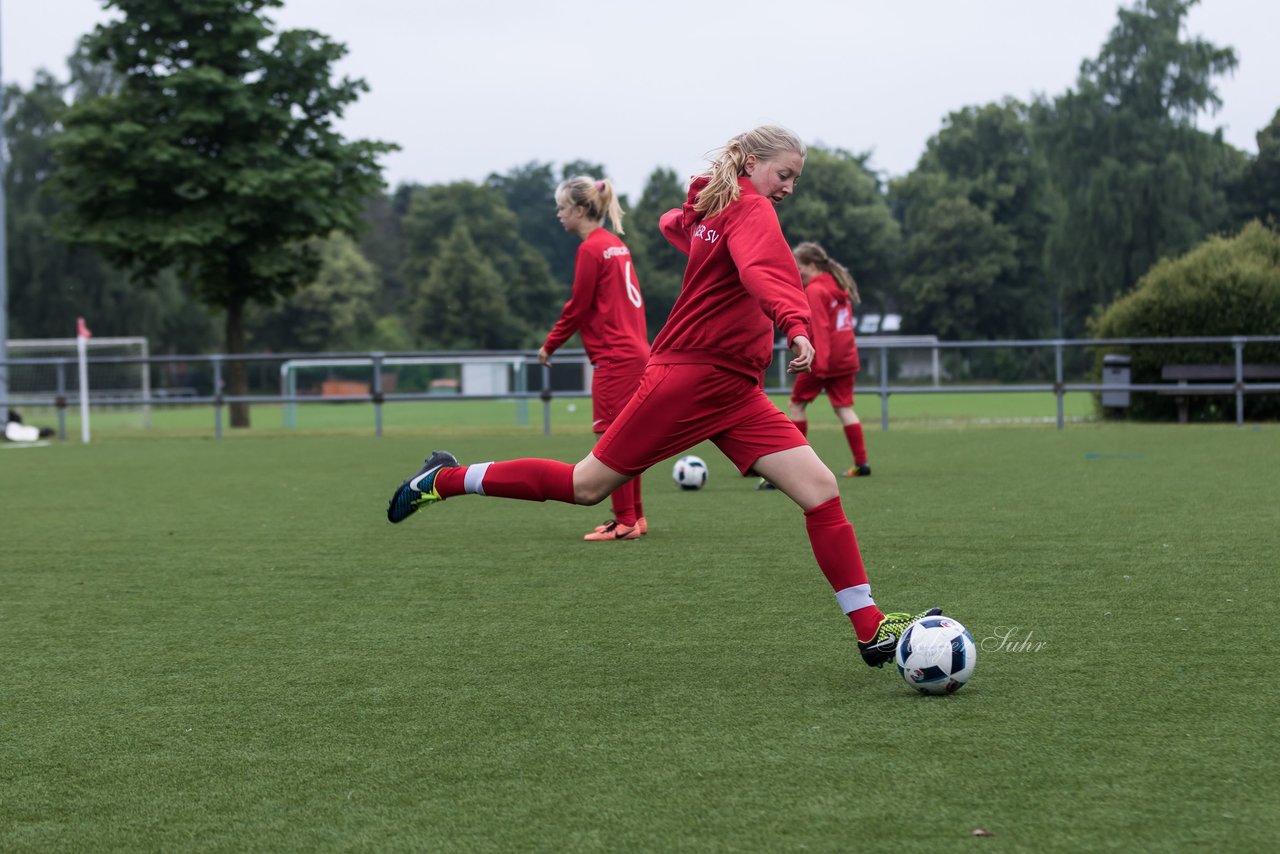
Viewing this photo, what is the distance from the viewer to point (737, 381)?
4.80m

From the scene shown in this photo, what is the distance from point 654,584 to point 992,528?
2723 mm

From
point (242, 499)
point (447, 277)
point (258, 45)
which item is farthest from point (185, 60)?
point (447, 277)

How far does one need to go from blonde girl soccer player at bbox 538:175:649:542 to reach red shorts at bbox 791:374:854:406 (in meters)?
4.10

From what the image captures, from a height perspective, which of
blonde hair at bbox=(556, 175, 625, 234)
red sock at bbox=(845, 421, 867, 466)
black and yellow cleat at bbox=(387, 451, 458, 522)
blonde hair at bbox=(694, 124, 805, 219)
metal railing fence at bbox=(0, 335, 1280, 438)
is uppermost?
blonde hair at bbox=(556, 175, 625, 234)

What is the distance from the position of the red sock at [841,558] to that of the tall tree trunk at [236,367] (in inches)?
759

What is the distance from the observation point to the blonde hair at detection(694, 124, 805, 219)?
4672 mm

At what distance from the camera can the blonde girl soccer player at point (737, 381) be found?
465cm

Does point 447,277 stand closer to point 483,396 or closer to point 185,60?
point 185,60

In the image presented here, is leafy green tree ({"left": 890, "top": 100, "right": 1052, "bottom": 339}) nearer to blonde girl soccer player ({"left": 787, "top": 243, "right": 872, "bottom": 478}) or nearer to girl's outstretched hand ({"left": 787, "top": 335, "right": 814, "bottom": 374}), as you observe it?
blonde girl soccer player ({"left": 787, "top": 243, "right": 872, "bottom": 478})

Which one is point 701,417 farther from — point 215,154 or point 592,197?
point 215,154

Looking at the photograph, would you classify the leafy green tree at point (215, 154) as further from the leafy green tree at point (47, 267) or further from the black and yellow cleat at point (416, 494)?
the leafy green tree at point (47, 267)

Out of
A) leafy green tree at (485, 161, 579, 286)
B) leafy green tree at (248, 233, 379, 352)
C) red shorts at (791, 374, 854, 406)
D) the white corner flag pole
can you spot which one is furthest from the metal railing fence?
leafy green tree at (485, 161, 579, 286)

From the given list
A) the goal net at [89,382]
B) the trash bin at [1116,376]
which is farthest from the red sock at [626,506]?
the trash bin at [1116,376]

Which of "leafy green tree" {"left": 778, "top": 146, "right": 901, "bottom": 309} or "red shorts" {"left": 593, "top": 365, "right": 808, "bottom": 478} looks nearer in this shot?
"red shorts" {"left": 593, "top": 365, "right": 808, "bottom": 478}
